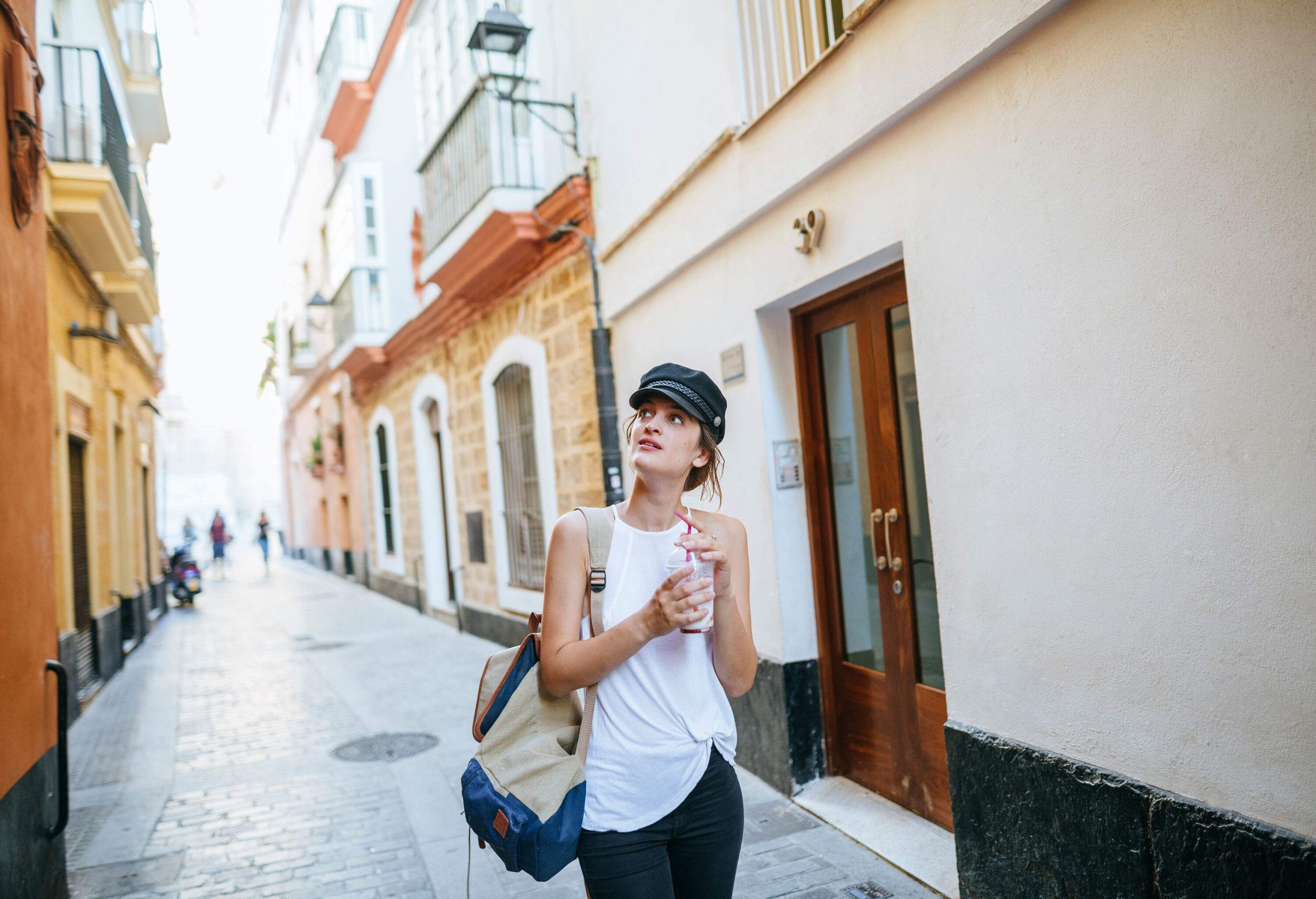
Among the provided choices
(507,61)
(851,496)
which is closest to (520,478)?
(507,61)

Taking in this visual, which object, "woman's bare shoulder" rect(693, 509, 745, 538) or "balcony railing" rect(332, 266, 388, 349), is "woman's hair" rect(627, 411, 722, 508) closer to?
"woman's bare shoulder" rect(693, 509, 745, 538)

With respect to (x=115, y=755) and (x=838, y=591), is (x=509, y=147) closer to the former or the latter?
(x=838, y=591)

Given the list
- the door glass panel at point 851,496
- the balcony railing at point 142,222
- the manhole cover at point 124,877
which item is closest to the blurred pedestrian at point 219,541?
the balcony railing at point 142,222

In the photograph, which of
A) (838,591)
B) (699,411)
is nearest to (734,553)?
(699,411)

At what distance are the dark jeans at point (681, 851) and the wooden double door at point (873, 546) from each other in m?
2.00

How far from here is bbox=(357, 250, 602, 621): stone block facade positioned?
7.32 meters

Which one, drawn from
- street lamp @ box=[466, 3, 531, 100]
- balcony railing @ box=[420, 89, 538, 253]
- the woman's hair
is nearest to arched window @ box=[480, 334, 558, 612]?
balcony railing @ box=[420, 89, 538, 253]

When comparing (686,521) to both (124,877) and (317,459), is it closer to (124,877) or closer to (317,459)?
(124,877)

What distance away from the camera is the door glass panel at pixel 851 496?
448 centimetres

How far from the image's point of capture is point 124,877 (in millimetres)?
4254

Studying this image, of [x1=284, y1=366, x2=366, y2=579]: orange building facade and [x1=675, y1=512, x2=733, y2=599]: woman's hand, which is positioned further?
[x1=284, y1=366, x2=366, y2=579]: orange building facade

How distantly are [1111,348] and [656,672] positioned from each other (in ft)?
5.62

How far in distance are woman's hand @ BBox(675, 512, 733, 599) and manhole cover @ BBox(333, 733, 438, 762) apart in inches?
185

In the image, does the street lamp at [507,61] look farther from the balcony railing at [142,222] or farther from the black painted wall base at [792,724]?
the balcony railing at [142,222]
